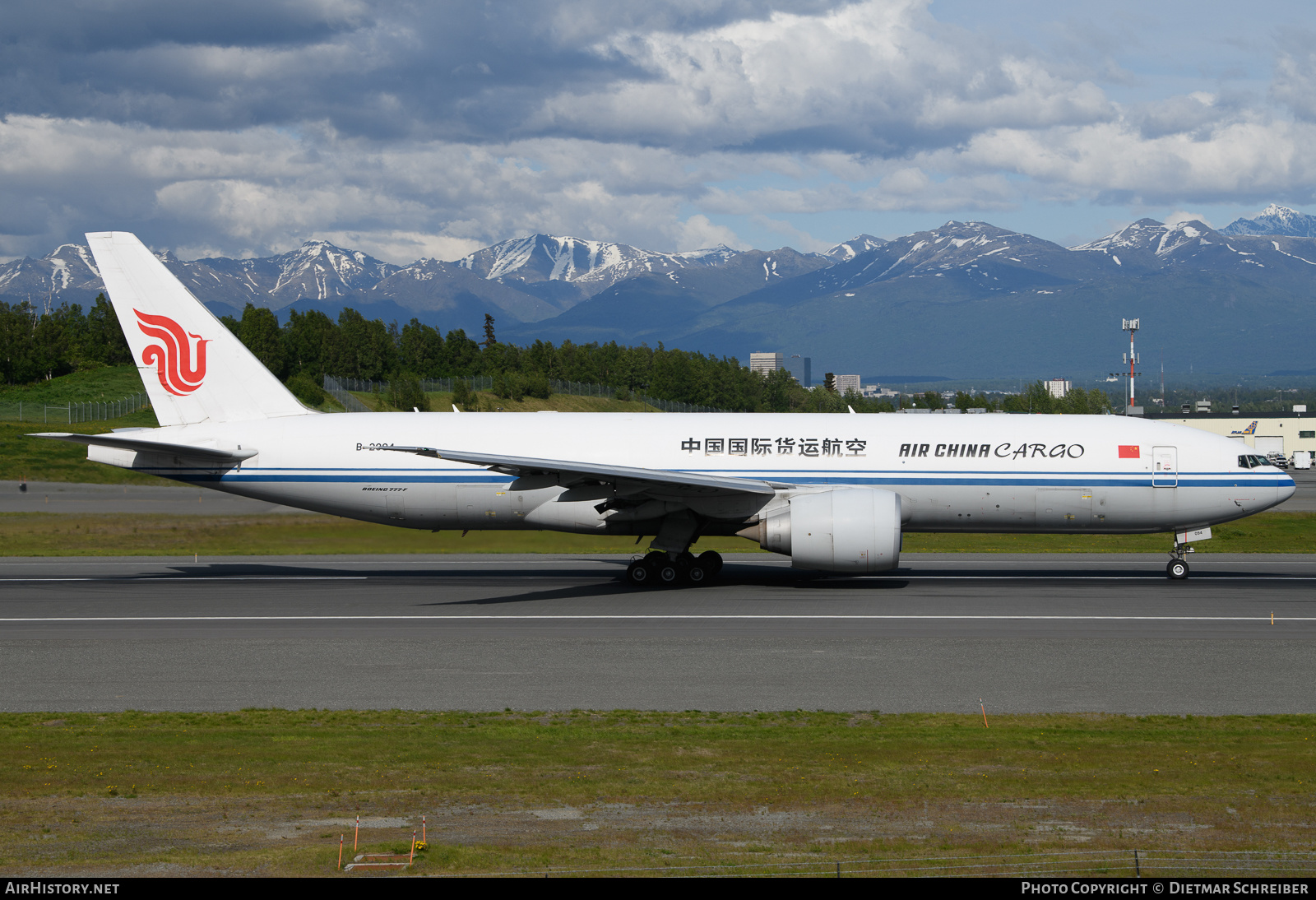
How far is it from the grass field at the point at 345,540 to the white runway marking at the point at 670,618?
9.66 m

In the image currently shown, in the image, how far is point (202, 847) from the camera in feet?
29.7

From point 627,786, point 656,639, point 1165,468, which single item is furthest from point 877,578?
point 627,786

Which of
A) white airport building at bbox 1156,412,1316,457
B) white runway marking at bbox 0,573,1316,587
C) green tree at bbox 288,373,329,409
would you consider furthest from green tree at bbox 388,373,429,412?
white airport building at bbox 1156,412,1316,457

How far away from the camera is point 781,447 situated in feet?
91.4

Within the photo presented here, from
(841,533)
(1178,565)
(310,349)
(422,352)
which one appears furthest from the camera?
(422,352)

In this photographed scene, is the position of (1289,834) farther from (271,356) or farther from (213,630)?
(271,356)

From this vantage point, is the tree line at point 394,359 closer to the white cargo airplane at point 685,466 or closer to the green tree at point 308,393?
the green tree at point 308,393

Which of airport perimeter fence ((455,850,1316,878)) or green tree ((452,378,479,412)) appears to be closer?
airport perimeter fence ((455,850,1316,878))

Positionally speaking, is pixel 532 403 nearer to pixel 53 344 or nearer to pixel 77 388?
pixel 77 388

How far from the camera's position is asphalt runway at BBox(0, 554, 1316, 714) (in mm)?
16000

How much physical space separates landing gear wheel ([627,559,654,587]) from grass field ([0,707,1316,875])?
41.8 feet

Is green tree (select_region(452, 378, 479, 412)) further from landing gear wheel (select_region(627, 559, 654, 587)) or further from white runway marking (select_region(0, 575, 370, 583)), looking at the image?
landing gear wheel (select_region(627, 559, 654, 587))

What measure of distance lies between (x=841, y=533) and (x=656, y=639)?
21.6 ft

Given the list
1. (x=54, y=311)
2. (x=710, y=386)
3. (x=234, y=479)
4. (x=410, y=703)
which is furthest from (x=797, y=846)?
(x=54, y=311)
